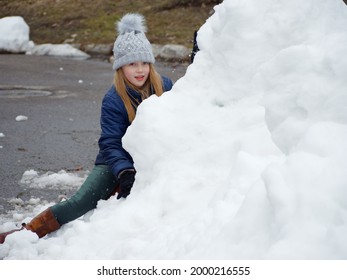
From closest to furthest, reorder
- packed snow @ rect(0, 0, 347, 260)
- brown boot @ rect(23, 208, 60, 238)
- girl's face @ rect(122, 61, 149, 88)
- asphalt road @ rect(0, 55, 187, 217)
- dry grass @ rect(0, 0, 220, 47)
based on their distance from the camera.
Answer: packed snow @ rect(0, 0, 347, 260)
brown boot @ rect(23, 208, 60, 238)
girl's face @ rect(122, 61, 149, 88)
asphalt road @ rect(0, 55, 187, 217)
dry grass @ rect(0, 0, 220, 47)

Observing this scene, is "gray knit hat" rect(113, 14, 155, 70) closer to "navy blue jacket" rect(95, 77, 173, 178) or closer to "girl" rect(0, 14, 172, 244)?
"girl" rect(0, 14, 172, 244)

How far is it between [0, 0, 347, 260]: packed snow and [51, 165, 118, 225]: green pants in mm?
78

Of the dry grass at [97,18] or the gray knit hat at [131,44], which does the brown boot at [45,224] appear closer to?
the gray knit hat at [131,44]

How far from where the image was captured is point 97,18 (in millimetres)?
17500

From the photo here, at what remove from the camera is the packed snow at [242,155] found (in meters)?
2.05

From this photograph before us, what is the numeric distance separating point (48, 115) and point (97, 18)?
10.1 metres

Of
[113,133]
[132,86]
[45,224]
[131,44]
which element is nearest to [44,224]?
[45,224]

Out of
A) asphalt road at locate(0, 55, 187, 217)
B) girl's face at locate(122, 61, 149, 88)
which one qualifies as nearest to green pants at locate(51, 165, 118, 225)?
girl's face at locate(122, 61, 149, 88)

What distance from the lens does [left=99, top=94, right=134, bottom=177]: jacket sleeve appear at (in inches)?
146

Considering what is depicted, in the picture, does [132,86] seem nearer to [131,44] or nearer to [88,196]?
[131,44]

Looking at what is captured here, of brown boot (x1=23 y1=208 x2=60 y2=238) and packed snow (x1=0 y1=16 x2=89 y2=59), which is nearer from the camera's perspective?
brown boot (x1=23 y1=208 x2=60 y2=238)

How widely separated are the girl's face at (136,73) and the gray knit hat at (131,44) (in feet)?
0.12

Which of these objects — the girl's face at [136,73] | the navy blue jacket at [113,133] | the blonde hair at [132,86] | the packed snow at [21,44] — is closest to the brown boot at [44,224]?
the navy blue jacket at [113,133]
